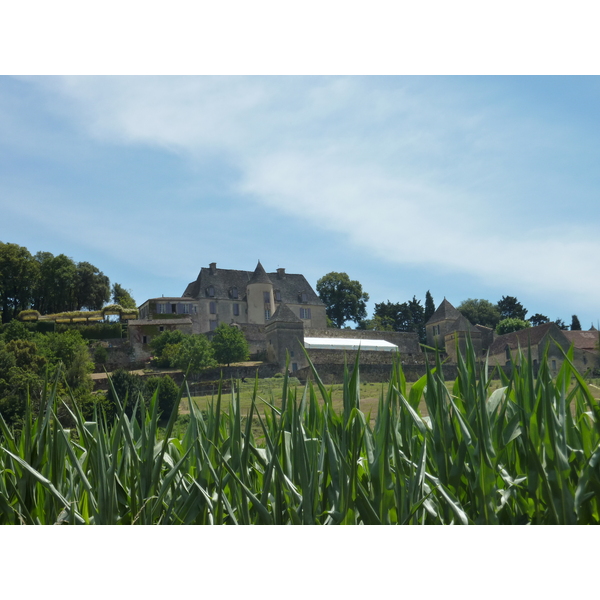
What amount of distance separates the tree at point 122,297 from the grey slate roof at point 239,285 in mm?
5918

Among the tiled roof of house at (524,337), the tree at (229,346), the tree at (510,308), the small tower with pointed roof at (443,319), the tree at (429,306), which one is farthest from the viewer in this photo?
the tree at (510,308)

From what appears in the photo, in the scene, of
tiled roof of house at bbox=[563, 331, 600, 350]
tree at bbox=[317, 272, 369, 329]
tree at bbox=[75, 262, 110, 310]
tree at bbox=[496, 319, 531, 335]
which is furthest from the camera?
tree at bbox=[317, 272, 369, 329]

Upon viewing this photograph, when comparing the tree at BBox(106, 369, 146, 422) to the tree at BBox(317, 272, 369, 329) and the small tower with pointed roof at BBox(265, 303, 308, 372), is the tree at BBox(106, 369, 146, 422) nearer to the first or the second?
the small tower with pointed roof at BBox(265, 303, 308, 372)

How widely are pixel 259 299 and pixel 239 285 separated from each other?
2.83 m

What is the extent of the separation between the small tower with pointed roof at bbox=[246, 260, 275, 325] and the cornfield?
45.1 m

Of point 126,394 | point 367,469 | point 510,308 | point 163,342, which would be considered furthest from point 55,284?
point 367,469

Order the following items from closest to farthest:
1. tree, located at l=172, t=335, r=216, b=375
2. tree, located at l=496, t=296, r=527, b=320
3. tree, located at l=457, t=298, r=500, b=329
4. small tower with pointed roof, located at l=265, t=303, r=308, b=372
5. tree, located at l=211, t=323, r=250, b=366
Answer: tree, located at l=172, t=335, r=216, b=375 → small tower with pointed roof, located at l=265, t=303, r=308, b=372 → tree, located at l=211, t=323, r=250, b=366 → tree, located at l=457, t=298, r=500, b=329 → tree, located at l=496, t=296, r=527, b=320

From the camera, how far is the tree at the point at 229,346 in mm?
39406

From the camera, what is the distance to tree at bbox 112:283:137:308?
171 feet

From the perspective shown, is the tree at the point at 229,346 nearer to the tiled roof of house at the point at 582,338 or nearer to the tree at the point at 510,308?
the tiled roof of house at the point at 582,338

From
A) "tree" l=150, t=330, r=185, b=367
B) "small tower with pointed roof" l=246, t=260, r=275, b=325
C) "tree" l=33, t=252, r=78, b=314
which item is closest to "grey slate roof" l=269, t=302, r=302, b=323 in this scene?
"small tower with pointed roof" l=246, t=260, r=275, b=325

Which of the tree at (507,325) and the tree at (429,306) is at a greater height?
the tree at (429,306)

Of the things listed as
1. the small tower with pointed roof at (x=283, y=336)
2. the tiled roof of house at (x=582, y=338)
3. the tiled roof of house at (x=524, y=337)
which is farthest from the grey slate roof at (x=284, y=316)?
the tiled roof of house at (x=582, y=338)

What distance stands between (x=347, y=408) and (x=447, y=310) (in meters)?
46.4
